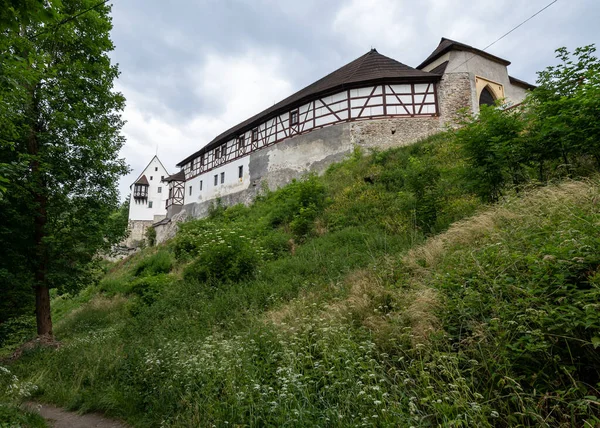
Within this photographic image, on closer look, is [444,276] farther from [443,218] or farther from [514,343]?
[443,218]

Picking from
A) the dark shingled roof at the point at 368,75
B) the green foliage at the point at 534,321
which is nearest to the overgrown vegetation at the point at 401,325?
the green foliage at the point at 534,321

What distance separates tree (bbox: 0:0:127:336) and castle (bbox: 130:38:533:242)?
1362 cm

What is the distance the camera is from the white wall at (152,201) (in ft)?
167

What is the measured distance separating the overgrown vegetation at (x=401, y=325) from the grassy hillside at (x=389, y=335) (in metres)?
0.02

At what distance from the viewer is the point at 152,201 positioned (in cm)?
5131

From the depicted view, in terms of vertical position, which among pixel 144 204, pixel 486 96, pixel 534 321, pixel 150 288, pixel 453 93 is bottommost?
pixel 150 288

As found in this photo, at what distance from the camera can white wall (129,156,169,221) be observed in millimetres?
50844

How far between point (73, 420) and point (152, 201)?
165 ft

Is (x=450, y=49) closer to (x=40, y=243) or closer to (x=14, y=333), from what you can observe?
(x=40, y=243)

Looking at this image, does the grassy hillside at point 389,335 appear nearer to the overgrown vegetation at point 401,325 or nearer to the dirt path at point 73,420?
the overgrown vegetation at point 401,325

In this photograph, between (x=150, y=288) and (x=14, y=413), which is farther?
(x=150, y=288)

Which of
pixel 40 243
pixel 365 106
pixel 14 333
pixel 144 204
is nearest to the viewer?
pixel 40 243

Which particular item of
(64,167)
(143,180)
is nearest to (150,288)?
(64,167)

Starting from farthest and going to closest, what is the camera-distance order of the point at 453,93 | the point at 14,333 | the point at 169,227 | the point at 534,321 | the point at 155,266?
1. the point at 169,227
2. the point at 453,93
3. the point at 155,266
4. the point at 14,333
5. the point at 534,321
